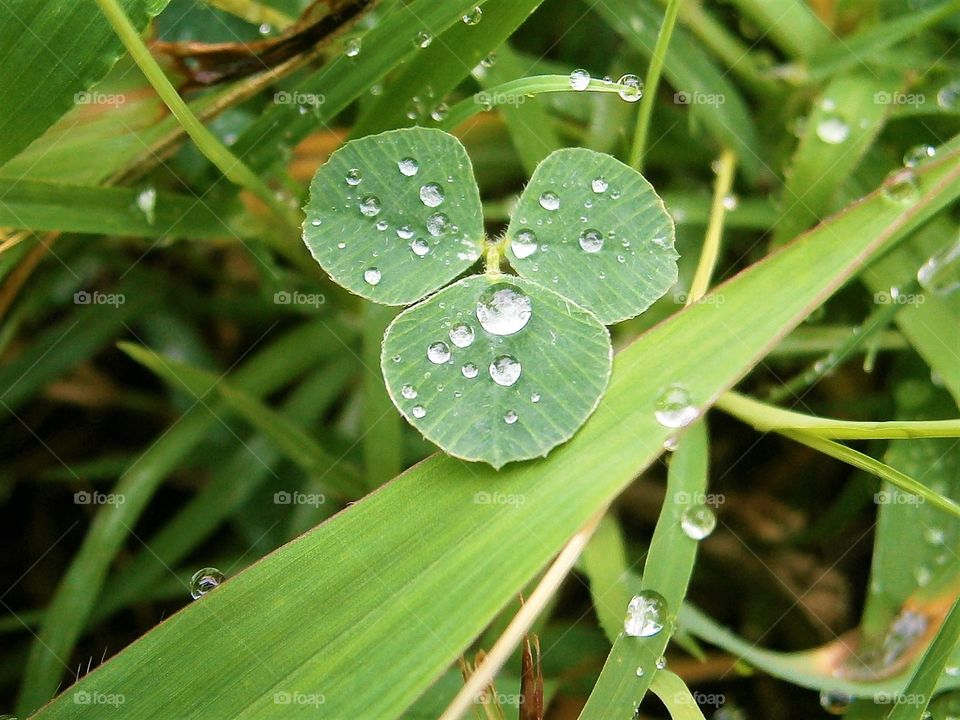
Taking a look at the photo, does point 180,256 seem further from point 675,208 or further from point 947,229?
point 947,229

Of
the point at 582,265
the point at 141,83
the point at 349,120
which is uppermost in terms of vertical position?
the point at 349,120

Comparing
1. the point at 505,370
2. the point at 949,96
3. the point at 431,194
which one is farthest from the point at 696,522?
the point at 949,96

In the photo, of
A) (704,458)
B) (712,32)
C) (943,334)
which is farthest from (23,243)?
(943,334)

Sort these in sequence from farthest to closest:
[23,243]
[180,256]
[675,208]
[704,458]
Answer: [180,256] → [675,208] → [23,243] → [704,458]

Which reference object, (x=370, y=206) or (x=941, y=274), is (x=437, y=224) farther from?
(x=941, y=274)

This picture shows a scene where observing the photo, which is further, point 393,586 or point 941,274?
point 941,274

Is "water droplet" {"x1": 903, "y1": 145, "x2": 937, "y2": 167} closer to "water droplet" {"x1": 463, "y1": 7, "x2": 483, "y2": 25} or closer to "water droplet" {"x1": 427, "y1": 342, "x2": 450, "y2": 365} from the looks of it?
"water droplet" {"x1": 463, "y1": 7, "x2": 483, "y2": 25}

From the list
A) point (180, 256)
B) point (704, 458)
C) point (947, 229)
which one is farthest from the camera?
point (180, 256)
